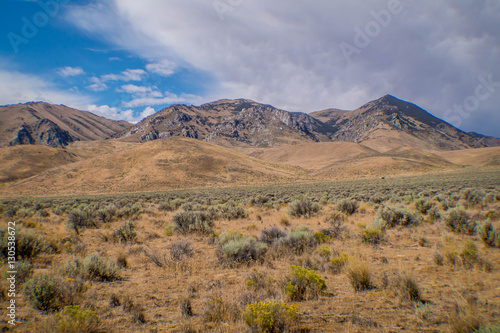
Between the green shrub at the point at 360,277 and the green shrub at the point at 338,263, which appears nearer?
the green shrub at the point at 360,277

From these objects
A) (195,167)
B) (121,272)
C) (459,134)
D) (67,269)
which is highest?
(459,134)

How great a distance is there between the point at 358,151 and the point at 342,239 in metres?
113

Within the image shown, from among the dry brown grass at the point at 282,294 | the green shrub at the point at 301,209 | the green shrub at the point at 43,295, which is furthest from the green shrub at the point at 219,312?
the green shrub at the point at 301,209

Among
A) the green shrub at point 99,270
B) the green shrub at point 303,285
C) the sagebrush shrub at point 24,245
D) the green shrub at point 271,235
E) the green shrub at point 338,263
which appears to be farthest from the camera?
the green shrub at point 271,235

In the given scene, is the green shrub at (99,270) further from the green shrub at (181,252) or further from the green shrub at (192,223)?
the green shrub at (192,223)

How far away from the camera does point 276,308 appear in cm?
333

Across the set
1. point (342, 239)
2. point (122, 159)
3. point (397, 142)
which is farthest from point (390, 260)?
point (397, 142)

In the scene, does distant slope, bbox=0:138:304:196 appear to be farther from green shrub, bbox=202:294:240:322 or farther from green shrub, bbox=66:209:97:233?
green shrub, bbox=202:294:240:322

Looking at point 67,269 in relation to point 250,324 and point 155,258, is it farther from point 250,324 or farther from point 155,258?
point 250,324

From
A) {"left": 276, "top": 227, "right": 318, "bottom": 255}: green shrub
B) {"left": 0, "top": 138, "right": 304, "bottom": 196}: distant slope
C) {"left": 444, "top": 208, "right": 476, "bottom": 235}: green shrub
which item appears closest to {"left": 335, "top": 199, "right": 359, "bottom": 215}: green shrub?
{"left": 444, "top": 208, "right": 476, "bottom": 235}: green shrub

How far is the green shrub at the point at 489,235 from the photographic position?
6280mm

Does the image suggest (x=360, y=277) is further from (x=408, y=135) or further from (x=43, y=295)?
(x=408, y=135)

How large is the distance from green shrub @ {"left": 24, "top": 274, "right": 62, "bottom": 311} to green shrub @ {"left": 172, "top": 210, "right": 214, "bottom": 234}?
19.6 ft

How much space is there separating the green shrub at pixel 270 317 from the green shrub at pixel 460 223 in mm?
8430
